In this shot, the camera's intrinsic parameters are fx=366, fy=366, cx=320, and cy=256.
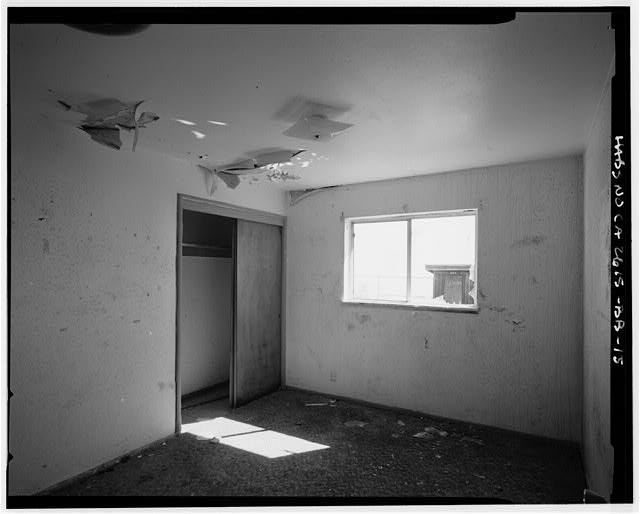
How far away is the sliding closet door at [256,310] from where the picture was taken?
3832 mm

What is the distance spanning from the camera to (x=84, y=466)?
94.5 inches

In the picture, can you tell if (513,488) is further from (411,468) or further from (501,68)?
(501,68)

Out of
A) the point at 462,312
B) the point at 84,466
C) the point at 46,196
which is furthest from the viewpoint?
the point at 462,312

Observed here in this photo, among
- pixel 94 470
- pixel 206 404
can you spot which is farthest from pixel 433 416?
pixel 94 470

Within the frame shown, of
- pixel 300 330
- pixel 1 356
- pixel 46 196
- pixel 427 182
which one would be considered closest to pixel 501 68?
pixel 427 182

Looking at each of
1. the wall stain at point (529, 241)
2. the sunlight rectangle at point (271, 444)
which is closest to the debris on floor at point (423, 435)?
the sunlight rectangle at point (271, 444)

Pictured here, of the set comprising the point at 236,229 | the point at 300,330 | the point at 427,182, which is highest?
the point at 427,182

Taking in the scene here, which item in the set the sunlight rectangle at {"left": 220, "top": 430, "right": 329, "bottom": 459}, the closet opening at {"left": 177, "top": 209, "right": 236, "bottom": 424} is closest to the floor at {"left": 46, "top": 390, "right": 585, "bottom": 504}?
the sunlight rectangle at {"left": 220, "top": 430, "right": 329, "bottom": 459}

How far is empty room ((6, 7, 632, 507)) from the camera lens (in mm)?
1515

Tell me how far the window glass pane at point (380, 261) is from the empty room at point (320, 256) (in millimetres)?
25

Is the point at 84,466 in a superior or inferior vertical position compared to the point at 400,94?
inferior

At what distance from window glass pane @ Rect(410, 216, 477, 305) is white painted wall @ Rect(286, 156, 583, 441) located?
5.5 inches

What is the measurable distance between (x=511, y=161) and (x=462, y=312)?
1377 mm

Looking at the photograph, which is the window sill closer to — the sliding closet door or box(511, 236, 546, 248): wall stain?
box(511, 236, 546, 248): wall stain
